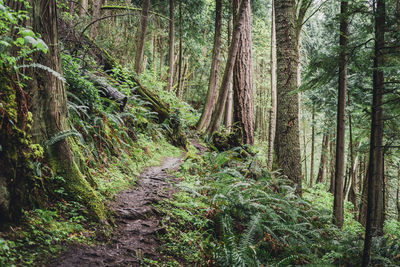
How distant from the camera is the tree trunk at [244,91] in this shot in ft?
30.2

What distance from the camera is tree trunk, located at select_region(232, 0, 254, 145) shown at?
920 cm

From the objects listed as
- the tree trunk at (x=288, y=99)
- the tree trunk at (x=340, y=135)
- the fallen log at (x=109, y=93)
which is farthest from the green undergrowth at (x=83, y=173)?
the tree trunk at (x=340, y=135)

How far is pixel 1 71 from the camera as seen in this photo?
2127 millimetres

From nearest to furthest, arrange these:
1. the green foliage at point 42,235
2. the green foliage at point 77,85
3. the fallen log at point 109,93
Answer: the green foliage at point 42,235, the green foliage at point 77,85, the fallen log at point 109,93

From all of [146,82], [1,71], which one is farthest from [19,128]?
[146,82]

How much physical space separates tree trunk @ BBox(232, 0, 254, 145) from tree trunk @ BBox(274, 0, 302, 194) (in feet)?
10.1

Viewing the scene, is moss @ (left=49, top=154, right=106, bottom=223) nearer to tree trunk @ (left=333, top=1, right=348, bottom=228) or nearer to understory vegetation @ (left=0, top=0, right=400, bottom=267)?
understory vegetation @ (left=0, top=0, right=400, bottom=267)

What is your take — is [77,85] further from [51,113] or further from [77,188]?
[77,188]

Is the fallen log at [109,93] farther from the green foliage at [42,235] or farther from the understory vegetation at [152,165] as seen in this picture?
the green foliage at [42,235]

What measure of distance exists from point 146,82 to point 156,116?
5.19 metres

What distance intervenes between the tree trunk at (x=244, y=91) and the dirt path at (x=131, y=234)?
522 cm

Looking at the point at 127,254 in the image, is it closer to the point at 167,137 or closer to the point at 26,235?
the point at 26,235

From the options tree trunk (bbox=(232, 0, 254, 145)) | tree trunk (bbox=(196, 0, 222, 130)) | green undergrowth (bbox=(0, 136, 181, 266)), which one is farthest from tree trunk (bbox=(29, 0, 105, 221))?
tree trunk (bbox=(196, 0, 222, 130))

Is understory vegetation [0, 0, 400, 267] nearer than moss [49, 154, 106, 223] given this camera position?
Yes
